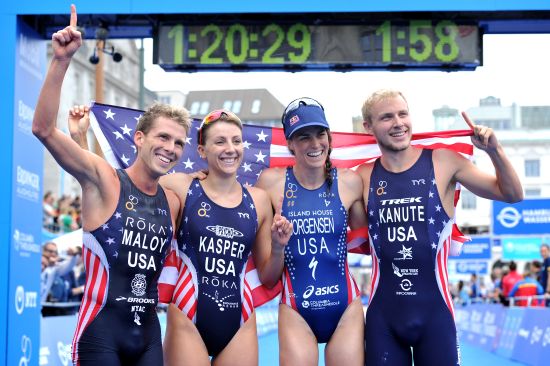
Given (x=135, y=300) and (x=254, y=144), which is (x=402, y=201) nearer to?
(x=254, y=144)

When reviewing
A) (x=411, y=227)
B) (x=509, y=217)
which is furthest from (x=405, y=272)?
(x=509, y=217)

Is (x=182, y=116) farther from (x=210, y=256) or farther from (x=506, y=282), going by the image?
(x=506, y=282)

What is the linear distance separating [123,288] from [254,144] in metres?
2.27

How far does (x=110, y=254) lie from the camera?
17.1 feet

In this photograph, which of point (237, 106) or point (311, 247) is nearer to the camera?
point (311, 247)

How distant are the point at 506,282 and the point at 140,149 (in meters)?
15.5

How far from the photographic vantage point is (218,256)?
5.71m

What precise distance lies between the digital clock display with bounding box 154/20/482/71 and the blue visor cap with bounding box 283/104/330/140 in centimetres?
382

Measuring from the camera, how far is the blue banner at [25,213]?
916 centimetres

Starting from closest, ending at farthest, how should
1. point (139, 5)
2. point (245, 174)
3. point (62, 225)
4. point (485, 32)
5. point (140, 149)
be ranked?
point (140, 149) → point (245, 174) → point (139, 5) → point (485, 32) → point (62, 225)

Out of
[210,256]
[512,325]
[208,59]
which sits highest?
[208,59]

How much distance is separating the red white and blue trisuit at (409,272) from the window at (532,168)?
83922 mm

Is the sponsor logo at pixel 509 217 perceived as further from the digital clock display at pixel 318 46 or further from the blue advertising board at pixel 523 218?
the digital clock display at pixel 318 46

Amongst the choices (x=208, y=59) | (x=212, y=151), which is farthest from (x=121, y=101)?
(x=212, y=151)
